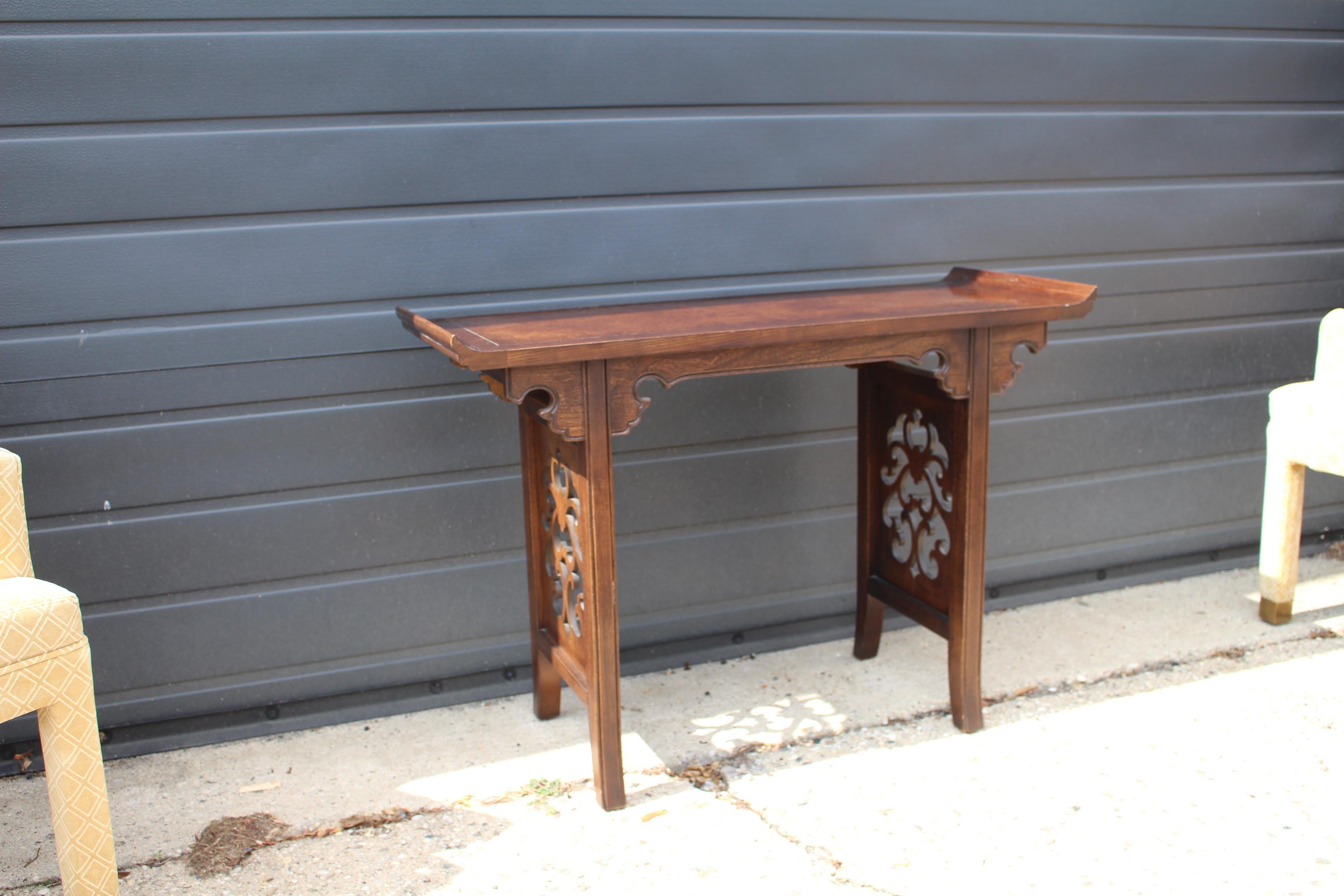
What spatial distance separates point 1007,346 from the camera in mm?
2715

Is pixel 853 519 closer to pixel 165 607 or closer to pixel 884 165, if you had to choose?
pixel 884 165

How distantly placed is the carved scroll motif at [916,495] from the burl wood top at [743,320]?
36 cm

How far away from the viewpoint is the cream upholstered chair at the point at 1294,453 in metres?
3.23

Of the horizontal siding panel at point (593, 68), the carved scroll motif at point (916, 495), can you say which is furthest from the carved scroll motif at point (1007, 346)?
the horizontal siding panel at point (593, 68)

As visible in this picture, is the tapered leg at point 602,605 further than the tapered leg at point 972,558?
No

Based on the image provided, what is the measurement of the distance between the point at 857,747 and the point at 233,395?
5.91 feet

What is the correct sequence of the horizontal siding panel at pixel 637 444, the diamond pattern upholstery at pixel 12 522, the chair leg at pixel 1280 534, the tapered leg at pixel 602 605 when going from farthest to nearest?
the chair leg at pixel 1280 534 → the horizontal siding panel at pixel 637 444 → the tapered leg at pixel 602 605 → the diamond pattern upholstery at pixel 12 522

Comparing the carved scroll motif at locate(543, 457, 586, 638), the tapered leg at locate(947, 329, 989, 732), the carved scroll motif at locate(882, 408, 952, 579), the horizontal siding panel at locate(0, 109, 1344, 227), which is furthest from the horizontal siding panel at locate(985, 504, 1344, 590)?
the carved scroll motif at locate(543, 457, 586, 638)

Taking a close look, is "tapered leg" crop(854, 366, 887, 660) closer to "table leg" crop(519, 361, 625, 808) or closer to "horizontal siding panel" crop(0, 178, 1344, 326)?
"horizontal siding panel" crop(0, 178, 1344, 326)

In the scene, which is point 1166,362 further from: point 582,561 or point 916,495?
point 582,561

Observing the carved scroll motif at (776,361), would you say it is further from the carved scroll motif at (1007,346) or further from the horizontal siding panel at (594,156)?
the horizontal siding panel at (594,156)

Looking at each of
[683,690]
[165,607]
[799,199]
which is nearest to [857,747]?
[683,690]

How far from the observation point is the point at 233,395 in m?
2.86

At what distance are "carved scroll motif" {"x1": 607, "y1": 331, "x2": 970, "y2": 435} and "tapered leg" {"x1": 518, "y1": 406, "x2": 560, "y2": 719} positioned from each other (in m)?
0.38
